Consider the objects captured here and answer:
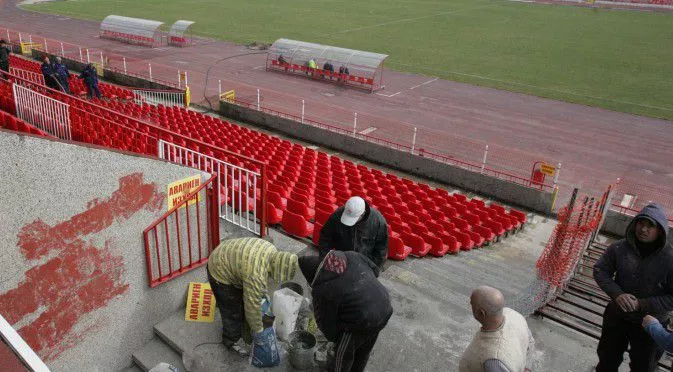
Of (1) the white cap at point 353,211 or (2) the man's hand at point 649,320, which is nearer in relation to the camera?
(2) the man's hand at point 649,320

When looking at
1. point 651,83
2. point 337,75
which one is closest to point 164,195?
point 337,75

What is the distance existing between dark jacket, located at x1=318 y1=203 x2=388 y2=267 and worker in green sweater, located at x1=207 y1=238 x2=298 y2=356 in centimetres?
77

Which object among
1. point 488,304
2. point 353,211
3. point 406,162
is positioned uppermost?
point 488,304

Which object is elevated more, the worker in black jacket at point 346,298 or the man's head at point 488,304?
the man's head at point 488,304

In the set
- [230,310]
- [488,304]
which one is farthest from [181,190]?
[488,304]

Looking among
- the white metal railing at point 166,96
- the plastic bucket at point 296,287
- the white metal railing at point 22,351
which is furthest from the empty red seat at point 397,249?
the white metal railing at point 166,96

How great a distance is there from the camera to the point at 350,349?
3.78m

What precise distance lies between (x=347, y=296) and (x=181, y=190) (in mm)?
2461

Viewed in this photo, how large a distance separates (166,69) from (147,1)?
35720 millimetres

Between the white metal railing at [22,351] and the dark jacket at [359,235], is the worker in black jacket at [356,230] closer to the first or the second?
the dark jacket at [359,235]

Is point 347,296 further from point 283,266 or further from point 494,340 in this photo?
point 494,340

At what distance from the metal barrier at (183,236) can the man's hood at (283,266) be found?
152cm

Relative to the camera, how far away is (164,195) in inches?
192

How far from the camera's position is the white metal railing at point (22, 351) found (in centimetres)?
156
